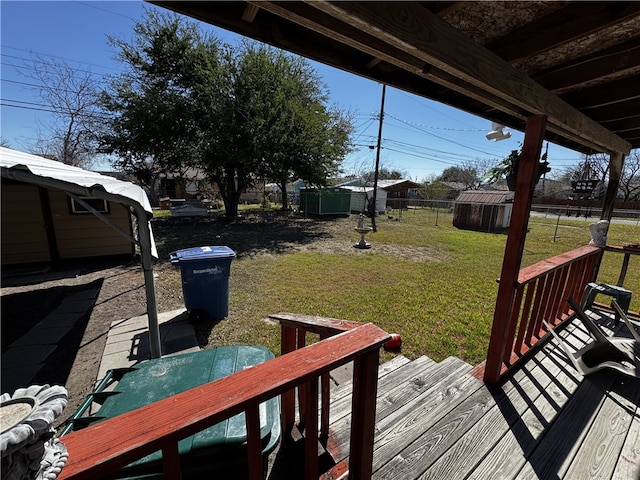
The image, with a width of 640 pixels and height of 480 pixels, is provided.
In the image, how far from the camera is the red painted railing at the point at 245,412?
2.20ft

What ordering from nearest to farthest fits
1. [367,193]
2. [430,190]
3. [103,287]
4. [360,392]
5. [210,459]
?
[360,392], [210,459], [103,287], [367,193], [430,190]

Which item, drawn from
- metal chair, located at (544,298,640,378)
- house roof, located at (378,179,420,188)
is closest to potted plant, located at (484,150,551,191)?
metal chair, located at (544,298,640,378)

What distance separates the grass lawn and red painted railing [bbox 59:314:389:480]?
90.0 inches

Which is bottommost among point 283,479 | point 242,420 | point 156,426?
point 283,479

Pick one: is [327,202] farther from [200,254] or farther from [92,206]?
[200,254]

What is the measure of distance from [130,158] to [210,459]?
15.0m

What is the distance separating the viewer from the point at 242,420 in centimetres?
150

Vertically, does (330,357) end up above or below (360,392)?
above

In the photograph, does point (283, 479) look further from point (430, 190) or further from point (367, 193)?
point (430, 190)

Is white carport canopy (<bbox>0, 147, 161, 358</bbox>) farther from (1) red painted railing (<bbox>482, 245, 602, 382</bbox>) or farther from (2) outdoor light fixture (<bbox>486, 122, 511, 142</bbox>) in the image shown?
(2) outdoor light fixture (<bbox>486, 122, 511, 142</bbox>)

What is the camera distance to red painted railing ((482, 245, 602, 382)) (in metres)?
2.31

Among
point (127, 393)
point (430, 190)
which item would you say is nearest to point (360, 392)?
point (127, 393)

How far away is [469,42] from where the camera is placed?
1.37 meters

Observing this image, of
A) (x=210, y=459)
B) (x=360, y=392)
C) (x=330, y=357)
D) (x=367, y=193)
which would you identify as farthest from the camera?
(x=367, y=193)
